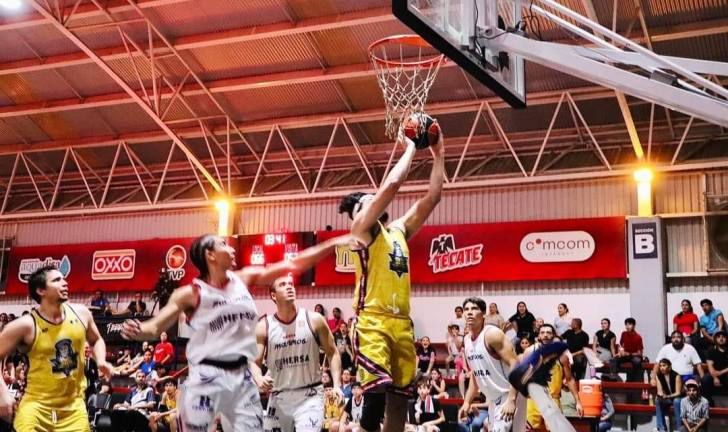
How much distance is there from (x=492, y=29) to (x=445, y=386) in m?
10.6

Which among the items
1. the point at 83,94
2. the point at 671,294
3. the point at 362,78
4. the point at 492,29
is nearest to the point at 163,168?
the point at 83,94

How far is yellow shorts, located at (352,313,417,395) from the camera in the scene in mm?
6152

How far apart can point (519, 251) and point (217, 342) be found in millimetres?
15710

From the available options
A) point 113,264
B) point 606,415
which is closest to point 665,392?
point 606,415

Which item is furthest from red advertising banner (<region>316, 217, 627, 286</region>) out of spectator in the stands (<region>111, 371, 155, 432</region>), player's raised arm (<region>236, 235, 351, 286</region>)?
player's raised arm (<region>236, 235, 351, 286</region>)

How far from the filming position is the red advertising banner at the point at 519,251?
1998 centimetres

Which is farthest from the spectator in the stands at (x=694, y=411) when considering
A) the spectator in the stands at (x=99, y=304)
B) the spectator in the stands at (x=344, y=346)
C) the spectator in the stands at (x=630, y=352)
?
the spectator in the stands at (x=99, y=304)

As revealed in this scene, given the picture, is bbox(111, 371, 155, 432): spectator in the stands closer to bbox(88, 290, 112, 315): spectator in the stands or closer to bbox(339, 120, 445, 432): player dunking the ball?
bbox(88, 290, 112, 315): spectator in the stands

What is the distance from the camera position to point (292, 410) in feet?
25.1

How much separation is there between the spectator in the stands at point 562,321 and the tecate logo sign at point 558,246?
139cm

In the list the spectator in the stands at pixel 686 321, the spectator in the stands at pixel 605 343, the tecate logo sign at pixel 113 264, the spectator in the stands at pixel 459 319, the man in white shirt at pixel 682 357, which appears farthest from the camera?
the tecate logo sign at pixel 113 264

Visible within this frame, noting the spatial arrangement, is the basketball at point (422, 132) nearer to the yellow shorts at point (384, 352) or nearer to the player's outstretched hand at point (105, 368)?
the yellow shorts at point (384, 352)

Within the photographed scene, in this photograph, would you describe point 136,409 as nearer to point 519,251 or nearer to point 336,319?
point 336,319

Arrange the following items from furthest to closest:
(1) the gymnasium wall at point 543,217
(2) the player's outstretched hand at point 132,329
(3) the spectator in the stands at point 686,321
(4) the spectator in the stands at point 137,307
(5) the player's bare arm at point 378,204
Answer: (4) the spectator in the stands at point 137,307 → (1) the gymnasium wall at point 543,217 → (3) the spectator in the stands at point 686,321 → (5) the player's bare arm at point 378,204 → (2) the player's outstretched hand at point 132,329
